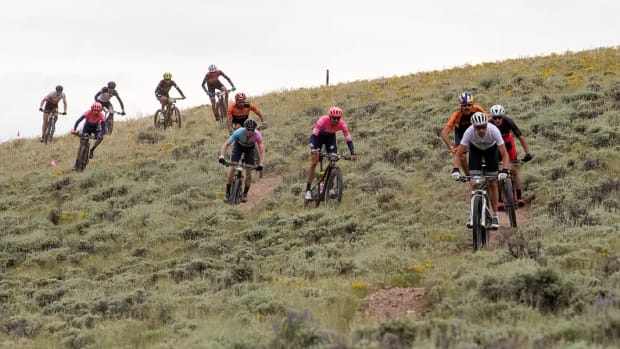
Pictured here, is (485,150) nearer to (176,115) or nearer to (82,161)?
(82,161)

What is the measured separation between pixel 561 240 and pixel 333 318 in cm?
393

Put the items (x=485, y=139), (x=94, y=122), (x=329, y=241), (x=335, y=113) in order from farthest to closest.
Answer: (x=94, y=122) < (x=335, y=113) < (x=329, y=241) < (x=485, y=139)

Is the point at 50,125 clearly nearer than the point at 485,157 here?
No

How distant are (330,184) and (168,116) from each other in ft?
45.0

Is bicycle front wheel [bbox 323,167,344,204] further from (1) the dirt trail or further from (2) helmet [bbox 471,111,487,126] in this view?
(1) the dirt trail

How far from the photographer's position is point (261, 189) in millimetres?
19828

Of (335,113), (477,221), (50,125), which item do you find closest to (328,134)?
(335,113)

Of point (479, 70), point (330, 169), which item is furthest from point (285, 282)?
point (479, 70)

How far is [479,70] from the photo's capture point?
3077cm

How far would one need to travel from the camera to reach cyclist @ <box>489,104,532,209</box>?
13.1m

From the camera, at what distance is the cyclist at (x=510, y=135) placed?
42.8 ft

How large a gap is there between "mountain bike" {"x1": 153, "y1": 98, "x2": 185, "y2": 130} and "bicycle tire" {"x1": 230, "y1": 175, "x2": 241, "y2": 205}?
1080cm

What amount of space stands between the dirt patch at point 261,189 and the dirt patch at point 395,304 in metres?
8.21

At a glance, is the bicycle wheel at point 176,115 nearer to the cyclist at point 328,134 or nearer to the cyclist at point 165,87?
the cyclist at point 165,87
